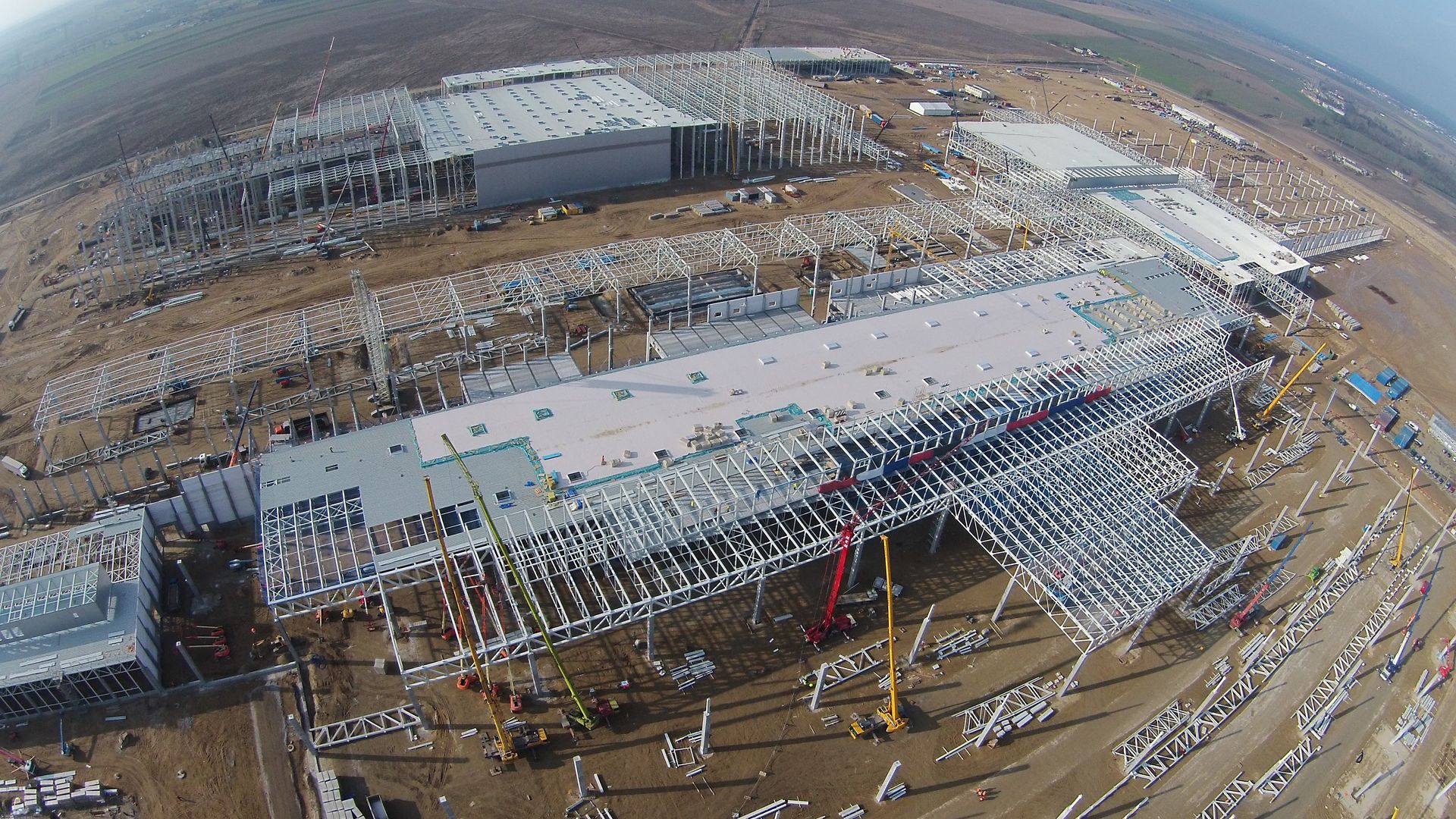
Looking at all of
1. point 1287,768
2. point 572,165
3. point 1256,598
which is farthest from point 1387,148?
point 1287,768

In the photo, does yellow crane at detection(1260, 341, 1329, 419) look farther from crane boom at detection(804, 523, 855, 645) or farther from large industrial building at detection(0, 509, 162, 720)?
large industrial building at detection(0, 509, 162, 720)

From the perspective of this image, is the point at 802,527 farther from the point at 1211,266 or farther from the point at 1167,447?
the point at 1211,266

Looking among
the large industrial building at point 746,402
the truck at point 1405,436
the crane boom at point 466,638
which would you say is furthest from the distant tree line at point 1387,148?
the crane boom at point 466,638

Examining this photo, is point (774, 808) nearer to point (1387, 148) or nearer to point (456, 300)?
point (456, 300)

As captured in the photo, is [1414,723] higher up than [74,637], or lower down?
lower down

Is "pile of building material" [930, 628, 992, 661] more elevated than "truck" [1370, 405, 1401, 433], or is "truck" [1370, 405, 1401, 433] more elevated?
"truck" [1370, 405, 1401, 433]

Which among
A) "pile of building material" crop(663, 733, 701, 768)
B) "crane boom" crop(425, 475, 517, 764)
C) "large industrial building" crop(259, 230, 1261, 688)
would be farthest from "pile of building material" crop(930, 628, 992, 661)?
"crane boom" crop(425, 475, 517, 764)
